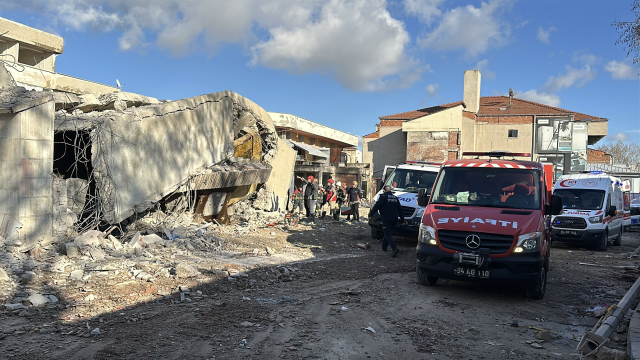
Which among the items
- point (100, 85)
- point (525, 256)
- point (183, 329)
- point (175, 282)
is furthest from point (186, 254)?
point (100, 85)

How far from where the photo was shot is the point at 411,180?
Answer: 13.1 metres

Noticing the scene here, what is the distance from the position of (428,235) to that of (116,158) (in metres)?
6.26

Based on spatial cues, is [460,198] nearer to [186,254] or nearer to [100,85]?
[186,254]

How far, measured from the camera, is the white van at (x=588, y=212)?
1348cm

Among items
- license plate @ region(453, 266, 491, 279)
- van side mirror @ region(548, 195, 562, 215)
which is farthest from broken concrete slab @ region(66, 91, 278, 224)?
van side mirror @ region(548, 195, 562, 215)

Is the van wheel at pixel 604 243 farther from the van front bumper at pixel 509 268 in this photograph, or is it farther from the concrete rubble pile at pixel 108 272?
the concrete rubble pile at pixel 108 272

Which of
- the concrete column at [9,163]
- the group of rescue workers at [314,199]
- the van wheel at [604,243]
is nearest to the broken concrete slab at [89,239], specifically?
the concrete column at [9,163]

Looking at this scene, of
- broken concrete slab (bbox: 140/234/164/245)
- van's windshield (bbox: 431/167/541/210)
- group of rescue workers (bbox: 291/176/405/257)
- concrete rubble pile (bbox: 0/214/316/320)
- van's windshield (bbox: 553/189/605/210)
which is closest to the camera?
concrete rubble pile (bbox: 0/214/316/320)

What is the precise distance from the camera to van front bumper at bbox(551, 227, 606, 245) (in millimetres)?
13391

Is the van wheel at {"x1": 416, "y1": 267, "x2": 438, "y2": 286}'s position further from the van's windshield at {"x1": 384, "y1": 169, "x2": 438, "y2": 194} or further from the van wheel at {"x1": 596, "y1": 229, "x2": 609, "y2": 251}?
the van wheel at {"x1": 596, "y1": 229, "x2": 609, "y2": 251}

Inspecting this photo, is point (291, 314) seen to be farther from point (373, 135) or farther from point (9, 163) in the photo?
point (373, 135)

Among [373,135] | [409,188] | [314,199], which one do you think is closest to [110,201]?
[409,188]

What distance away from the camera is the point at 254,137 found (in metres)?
16.7

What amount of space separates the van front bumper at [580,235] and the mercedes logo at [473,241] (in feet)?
28.1
